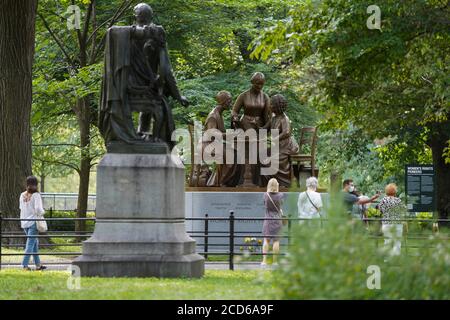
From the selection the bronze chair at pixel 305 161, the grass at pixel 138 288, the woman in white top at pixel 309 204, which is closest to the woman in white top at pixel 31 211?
the grass at pixel 138 288

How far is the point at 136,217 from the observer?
1830 cm

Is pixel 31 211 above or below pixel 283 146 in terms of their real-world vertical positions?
below

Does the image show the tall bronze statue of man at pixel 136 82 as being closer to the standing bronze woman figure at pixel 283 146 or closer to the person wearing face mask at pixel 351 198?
the person wearing face mask at pixel 351 198

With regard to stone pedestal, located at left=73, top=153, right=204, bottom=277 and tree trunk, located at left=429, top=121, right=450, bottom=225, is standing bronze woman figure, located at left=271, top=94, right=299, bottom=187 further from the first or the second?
tree trunk, located at left=429, top=121, right=450, bottom=225

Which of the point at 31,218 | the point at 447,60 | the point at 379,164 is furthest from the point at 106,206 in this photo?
the point at 379,164

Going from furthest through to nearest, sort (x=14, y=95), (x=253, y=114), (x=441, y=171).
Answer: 1. (x=441, y=171)
2. (x=253, y=114)
3. (x=14, y=95)

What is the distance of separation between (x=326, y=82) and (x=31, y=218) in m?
6.55

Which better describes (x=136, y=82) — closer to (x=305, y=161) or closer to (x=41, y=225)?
(x=41, y=225)

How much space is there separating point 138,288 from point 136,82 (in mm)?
4483

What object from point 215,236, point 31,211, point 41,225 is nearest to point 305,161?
point 215,236

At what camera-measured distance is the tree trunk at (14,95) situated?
1115 inches

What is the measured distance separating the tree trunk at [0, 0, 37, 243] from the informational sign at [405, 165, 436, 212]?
10216 mm

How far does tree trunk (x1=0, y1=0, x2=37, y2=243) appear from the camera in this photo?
28.3 meters

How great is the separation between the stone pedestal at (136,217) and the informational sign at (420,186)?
14.1 m
